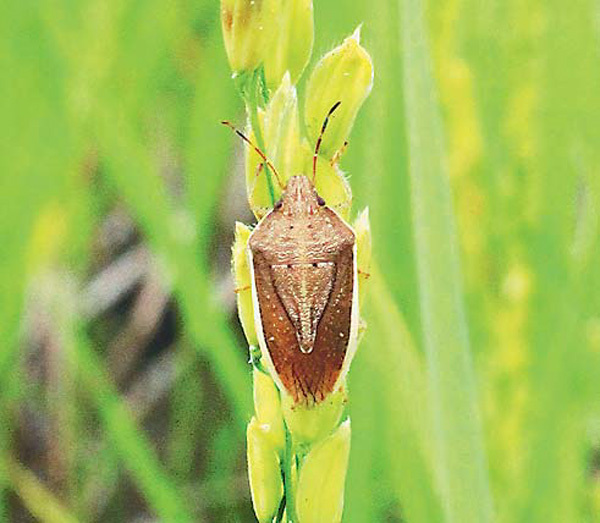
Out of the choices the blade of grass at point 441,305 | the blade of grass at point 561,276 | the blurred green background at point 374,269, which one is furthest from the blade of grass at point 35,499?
the blade of grass at point 441,305

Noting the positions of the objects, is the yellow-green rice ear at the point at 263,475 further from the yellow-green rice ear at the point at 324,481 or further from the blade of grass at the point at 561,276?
the blade of grass at the point at 561,276

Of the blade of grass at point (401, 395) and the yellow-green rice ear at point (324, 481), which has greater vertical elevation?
Result: the yellow-green rice ear at point (324, 481)

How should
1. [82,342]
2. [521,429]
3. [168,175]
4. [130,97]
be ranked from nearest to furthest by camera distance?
[521,429], [82,342], [130,97], [168,175]

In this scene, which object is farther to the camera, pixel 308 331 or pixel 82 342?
pixel 82 342

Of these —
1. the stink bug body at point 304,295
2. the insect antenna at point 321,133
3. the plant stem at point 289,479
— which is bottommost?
the plant stem at point 289,479

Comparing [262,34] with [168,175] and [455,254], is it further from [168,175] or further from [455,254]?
[168,175]

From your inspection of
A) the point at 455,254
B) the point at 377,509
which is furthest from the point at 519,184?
the point at 455,254

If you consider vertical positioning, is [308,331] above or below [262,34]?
below
